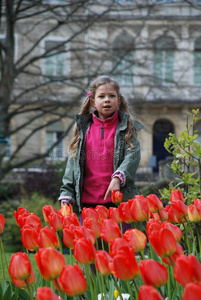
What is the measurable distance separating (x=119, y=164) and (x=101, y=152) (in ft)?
0.53

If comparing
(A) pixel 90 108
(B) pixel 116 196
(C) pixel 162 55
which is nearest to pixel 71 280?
(B) pixel 116 196

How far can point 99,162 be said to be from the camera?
3.16 metres

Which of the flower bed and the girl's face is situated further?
the girl's face

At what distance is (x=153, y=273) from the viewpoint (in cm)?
116

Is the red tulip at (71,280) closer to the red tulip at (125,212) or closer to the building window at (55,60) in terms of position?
the red tulip at (125,212)

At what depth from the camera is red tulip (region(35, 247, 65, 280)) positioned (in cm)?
125

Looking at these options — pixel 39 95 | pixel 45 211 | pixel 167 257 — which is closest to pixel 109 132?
pixel 45 211

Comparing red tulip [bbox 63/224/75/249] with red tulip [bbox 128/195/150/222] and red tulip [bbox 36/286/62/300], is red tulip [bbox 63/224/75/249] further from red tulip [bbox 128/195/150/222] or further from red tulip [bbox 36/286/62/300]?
red tulip [bbox 36/286/62/300]

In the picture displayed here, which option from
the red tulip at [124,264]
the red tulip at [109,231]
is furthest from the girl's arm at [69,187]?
the red tulip at [124,264]

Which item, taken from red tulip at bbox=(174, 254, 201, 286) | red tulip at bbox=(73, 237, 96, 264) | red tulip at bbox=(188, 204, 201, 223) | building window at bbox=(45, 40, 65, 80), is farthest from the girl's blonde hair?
building window at bbox=(45, 40, 65, 80)

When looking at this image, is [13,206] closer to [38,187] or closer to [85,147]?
[38,187]

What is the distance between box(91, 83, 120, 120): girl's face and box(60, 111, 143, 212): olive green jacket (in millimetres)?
99

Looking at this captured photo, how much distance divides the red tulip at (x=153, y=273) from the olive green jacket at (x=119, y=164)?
5.77 feet

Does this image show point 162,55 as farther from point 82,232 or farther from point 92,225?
point 82,232
